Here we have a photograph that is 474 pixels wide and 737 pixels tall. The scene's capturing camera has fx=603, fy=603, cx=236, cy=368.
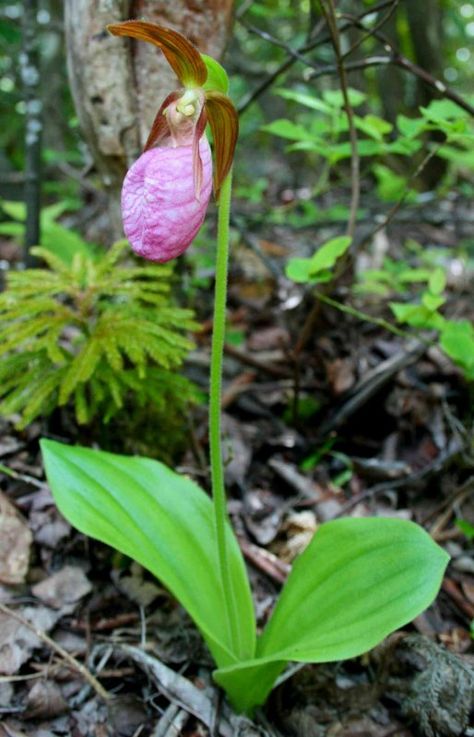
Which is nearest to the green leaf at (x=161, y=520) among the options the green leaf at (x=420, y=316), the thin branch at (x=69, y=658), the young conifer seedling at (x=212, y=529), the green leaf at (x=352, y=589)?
the young conifer seedling at (x=212, y=529)

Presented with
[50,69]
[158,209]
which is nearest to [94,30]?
[158,209]

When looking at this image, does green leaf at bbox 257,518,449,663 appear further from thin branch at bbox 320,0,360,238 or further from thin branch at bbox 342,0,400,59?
thin branch at bbox 342,0,400,59

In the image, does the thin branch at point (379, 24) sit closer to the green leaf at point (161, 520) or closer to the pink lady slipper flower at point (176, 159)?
the pink lady slipper flower at point (176, 159)

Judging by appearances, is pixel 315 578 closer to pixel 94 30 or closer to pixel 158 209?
pixel 158 209

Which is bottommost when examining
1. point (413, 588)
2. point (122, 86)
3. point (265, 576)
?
point (265, 576)

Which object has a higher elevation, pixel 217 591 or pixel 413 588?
pixel 413 588

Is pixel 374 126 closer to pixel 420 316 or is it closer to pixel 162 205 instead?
pixel 420 316
